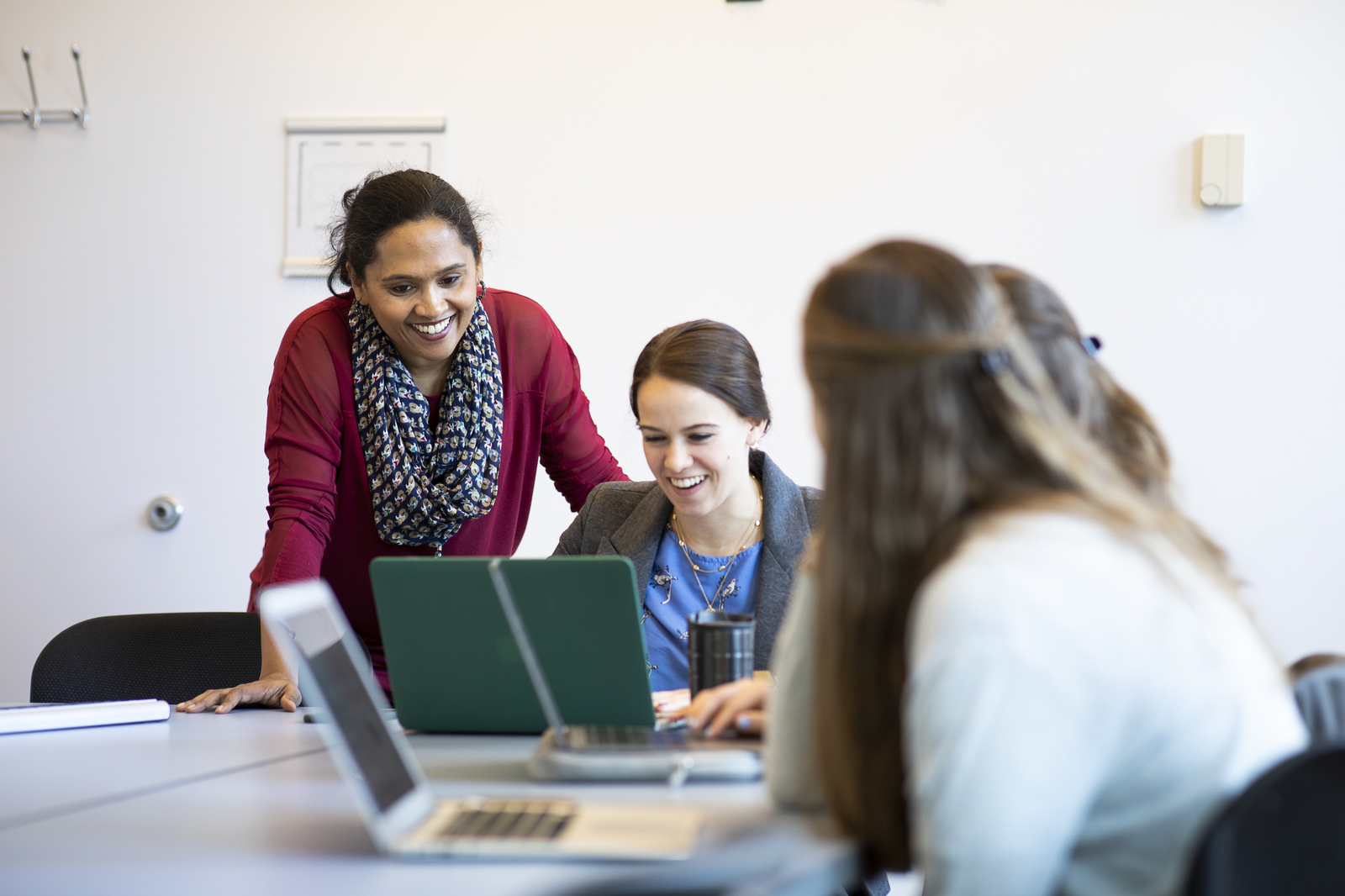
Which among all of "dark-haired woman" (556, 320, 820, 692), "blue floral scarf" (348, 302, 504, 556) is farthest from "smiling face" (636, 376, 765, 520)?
"blue floral scarf" (348, 302, 504, 556)

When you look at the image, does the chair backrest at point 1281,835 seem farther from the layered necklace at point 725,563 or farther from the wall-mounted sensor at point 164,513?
the wall-mounted sensor at point 164,513

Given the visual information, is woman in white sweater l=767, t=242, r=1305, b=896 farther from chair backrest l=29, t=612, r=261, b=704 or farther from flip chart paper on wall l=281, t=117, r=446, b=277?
flip chart paper on wall l=281, t=117, r=446, b=277

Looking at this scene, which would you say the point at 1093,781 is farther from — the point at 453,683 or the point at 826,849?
the point at 453,683

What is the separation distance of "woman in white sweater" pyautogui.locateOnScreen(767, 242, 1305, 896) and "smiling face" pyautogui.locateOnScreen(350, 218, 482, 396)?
131 centimetres

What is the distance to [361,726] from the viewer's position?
0.86m

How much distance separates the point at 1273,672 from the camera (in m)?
0.82

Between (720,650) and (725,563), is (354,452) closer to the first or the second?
(725,563)

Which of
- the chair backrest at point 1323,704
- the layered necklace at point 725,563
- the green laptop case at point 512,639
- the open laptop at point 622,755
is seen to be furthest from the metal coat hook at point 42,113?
the chair backrest at point 1323,704

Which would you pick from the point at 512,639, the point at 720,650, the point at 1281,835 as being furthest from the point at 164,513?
the point at 1281,835

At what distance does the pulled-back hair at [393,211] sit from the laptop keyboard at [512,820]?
1330 millimetres

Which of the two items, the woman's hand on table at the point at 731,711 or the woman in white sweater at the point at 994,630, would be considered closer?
the woman in white sweater at the point at 994,630

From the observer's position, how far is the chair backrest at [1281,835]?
26.0 inches

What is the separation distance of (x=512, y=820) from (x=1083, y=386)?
0.58 metres

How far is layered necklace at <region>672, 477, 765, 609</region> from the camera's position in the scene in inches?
76.7
